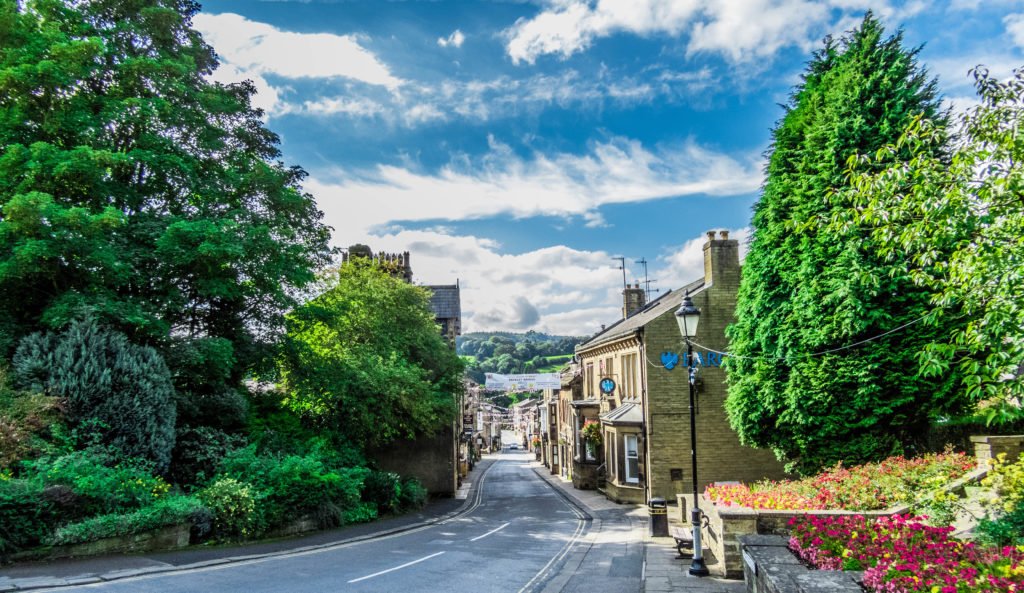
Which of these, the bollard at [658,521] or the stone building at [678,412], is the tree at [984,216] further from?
the stone building at [678,412]

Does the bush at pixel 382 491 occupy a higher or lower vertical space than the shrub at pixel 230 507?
lower

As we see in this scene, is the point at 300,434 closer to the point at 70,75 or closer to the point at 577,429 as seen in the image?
the point at 70,75

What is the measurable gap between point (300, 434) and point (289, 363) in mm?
3239

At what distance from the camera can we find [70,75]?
1466cm

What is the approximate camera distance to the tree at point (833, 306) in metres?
13.9

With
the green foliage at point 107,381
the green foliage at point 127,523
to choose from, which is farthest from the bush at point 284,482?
the green foliage at point 127,523

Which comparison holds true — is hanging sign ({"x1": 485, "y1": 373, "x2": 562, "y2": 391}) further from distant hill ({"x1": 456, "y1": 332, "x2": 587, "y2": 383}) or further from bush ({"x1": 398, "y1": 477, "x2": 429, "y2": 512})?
distant hill ({"x1": 456, "y1": 332, "x2": 587, "y2": 383})

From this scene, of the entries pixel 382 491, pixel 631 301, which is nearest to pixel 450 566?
pixel 382 491

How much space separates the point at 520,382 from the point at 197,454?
22163mm

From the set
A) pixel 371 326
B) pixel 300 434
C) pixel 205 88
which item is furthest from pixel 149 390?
pixel 371 326

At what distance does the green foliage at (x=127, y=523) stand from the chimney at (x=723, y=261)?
71.2 ft

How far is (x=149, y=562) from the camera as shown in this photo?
36.5ft

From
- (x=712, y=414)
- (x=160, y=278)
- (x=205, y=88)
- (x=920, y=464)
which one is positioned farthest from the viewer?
(x=712, y=414)

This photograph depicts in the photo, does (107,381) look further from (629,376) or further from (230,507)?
(629,376)
